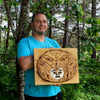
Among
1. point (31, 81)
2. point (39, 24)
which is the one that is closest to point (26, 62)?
point (31, 81)

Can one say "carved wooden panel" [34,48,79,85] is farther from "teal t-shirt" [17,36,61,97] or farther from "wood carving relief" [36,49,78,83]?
"teal t-shirt" [17,36,61,97]

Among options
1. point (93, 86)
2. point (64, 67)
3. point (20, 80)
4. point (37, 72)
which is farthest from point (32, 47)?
point (93, 86)

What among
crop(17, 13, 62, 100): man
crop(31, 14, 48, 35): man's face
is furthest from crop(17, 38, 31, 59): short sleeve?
crop(31, 14, 48, 35): man's face

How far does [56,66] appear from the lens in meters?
1.43

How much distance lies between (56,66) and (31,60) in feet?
0.97

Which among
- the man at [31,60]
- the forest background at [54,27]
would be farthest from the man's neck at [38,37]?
the forest background at [54,27]

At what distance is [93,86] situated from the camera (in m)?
4.72

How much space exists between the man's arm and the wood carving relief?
0.25 ft

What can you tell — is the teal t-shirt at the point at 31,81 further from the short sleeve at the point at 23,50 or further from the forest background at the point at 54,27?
the forest background at the point at 54,27

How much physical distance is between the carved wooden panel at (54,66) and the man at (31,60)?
0.27 ft

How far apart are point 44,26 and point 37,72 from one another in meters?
0.59

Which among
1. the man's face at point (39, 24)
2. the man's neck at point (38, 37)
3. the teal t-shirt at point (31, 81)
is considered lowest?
the teal t-shirt at point (31, 81)

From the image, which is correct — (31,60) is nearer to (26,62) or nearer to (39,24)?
(26,62)

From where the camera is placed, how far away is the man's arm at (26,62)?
134 cm
